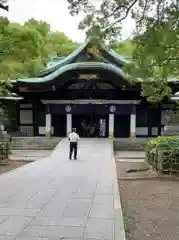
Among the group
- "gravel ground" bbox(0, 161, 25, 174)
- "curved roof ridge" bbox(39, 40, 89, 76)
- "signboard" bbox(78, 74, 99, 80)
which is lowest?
"gravel ground" bbox(0, 161, 25, 174)

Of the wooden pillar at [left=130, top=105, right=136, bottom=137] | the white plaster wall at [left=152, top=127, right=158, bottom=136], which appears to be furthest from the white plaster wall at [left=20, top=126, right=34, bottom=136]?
the white plaster wall at [left=152, top=127, right=158, bottom=136]

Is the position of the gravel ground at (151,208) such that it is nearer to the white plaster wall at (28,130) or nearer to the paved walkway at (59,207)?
the paved walkway at (59,207)

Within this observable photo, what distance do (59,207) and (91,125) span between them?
20524mm

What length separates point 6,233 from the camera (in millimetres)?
4359

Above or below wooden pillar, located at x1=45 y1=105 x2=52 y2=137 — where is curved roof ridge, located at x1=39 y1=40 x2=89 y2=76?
above

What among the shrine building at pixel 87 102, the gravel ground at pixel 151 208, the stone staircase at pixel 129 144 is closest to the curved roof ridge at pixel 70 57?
the shrine building at pixel 87 102

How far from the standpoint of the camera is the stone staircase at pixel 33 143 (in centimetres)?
2234

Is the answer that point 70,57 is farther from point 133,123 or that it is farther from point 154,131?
point 154,131

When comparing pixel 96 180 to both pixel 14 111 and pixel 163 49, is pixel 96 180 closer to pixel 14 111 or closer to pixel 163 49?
pixel 163 49

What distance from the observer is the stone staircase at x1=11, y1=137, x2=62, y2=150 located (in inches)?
880

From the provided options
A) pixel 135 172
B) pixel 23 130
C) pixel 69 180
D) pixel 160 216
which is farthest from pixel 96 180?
pixel 23 130

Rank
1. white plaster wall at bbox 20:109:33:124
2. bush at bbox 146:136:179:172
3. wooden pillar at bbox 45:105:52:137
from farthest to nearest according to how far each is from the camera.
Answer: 1. white plaster wall at bbox 20:109:33:124
2. wooden pillar at bbox 45:105:52:137
3. bush at bbox 146:136:179:172

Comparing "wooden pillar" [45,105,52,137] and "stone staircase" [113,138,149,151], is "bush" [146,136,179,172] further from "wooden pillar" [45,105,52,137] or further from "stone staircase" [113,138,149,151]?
"wooden pillar" [45,105,52,137]

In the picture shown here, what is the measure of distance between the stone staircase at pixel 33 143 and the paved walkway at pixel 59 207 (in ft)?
39.2
